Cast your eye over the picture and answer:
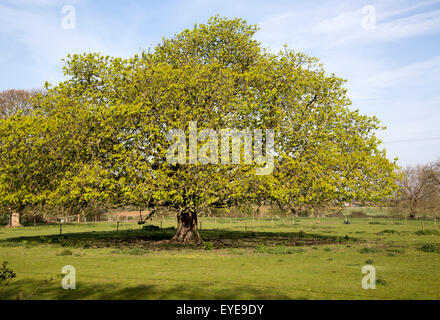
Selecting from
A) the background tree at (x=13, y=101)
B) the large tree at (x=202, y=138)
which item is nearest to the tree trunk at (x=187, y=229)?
the large tree at (x=202, y=138)

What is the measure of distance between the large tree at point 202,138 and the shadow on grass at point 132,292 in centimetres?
1212

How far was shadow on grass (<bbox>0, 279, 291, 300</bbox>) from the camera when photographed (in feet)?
43.2

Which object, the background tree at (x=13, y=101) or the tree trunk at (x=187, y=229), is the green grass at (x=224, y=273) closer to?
the tree trunk at (x=187, y=229)

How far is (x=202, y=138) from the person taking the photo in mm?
28578

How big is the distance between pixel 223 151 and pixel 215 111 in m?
3.92

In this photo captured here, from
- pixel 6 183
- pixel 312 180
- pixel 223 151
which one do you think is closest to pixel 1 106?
pixel 6 183

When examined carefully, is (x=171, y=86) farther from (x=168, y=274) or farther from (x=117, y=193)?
(x=168, y=274)

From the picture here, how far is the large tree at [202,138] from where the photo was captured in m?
28.1

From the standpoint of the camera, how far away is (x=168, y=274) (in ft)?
59.1

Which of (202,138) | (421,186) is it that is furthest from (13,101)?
(421,186)

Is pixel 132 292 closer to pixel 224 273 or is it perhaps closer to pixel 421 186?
pixel 224 273

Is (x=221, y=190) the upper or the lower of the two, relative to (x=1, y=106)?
lower

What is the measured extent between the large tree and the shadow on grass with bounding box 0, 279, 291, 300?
39.8 feet
